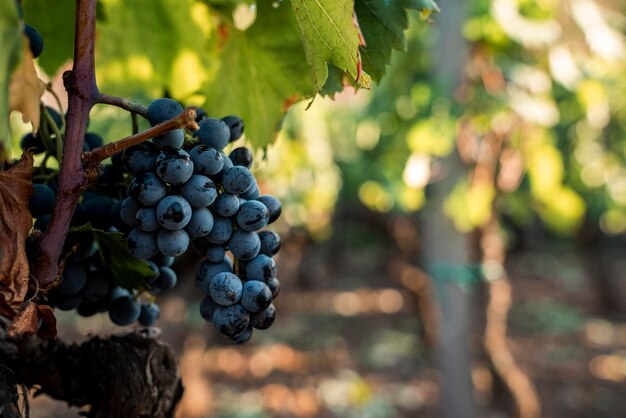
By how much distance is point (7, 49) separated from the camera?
55 centimetres

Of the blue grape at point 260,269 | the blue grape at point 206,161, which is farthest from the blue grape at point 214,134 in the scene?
the blue grape at point 260,269

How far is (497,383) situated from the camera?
6.09 meters

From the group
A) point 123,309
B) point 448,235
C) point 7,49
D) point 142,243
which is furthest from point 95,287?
point 448,235

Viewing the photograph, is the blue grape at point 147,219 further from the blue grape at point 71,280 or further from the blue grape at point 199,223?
the blue grape at point 71,280

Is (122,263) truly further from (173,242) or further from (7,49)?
(7,49)

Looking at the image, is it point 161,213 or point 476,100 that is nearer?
point 161,213

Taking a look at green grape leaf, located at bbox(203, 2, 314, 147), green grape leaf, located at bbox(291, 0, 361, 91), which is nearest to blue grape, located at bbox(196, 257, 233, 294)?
green grape leaf, located at bbox(291, 0, 361, 91)

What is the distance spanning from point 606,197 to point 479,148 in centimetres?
539

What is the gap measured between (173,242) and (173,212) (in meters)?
0.04

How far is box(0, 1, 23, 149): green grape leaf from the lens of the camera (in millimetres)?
538

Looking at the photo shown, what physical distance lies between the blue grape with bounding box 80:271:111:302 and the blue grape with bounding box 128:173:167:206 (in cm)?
20

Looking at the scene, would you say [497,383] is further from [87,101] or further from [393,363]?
[87,101]

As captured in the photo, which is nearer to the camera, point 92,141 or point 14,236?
point 14,236

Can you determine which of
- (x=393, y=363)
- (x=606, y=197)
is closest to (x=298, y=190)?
(x=393, y=363)
